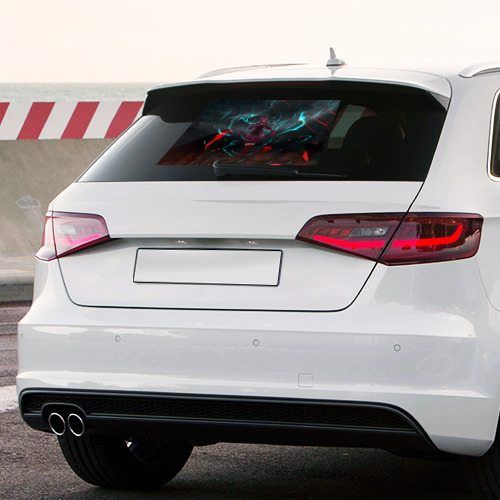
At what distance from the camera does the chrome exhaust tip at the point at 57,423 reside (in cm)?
438

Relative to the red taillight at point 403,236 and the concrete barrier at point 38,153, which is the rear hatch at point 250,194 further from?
the concrete barrier at point 38,153

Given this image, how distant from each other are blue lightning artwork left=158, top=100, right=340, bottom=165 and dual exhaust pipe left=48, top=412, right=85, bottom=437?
0.97 m

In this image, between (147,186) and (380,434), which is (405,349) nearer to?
(380,434)

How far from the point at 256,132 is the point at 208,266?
571 millimetres

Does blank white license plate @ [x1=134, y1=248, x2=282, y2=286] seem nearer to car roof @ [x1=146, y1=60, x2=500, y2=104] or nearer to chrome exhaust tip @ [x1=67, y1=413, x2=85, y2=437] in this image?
chrome exhaust tip @ [x1=67, y1=413, x2=85, y2=437]

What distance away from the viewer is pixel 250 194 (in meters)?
4.11

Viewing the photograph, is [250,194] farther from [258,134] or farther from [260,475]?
[260,475]

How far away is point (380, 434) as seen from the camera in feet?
13.0

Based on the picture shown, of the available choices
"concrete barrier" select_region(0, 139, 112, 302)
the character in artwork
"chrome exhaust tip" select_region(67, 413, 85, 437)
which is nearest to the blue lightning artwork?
the character in artwork

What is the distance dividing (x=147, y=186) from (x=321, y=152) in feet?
2.06

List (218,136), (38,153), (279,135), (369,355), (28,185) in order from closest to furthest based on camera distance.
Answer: (369,355)
(279,135)
(218,136)
(28,185)
(38,153)

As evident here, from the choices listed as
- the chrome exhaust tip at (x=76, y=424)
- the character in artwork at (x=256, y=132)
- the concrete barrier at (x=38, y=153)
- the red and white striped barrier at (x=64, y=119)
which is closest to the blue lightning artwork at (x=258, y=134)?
the character in artwork at (x=256, y=132)

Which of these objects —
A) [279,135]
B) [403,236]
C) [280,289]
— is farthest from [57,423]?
[403,236]

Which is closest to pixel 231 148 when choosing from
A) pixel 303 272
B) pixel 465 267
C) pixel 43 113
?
pixel 303 272
